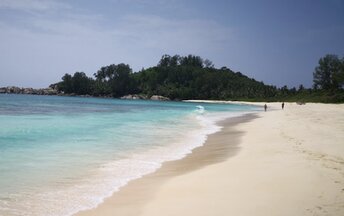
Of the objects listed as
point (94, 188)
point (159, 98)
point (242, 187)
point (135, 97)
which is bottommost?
point (94, 188)

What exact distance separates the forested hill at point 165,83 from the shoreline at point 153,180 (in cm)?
13947

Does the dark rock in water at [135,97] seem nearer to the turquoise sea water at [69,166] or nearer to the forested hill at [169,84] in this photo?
the forested hill at [169,84]

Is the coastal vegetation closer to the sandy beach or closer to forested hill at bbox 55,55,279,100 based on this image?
forested hill at bbox 55,55,279,100

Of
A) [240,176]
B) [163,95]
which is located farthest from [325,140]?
[163,95]

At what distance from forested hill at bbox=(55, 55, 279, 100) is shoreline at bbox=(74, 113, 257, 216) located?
458 feet

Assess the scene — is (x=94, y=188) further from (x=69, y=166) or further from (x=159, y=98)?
(x=159, y=98)

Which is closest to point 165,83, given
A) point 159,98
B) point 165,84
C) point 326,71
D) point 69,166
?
point 165,84

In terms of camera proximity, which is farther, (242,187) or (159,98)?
(159,98)

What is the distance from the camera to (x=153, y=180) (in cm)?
875

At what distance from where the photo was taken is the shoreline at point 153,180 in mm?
6318

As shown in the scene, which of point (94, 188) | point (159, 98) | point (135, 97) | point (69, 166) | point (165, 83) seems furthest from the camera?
point (165, 83)

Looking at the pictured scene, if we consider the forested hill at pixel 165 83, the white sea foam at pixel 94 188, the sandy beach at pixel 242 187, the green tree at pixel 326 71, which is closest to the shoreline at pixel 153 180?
Answer: the sandy beach at pixel 242 187

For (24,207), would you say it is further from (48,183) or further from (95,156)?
(95,156)

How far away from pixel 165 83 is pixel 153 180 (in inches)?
6646
